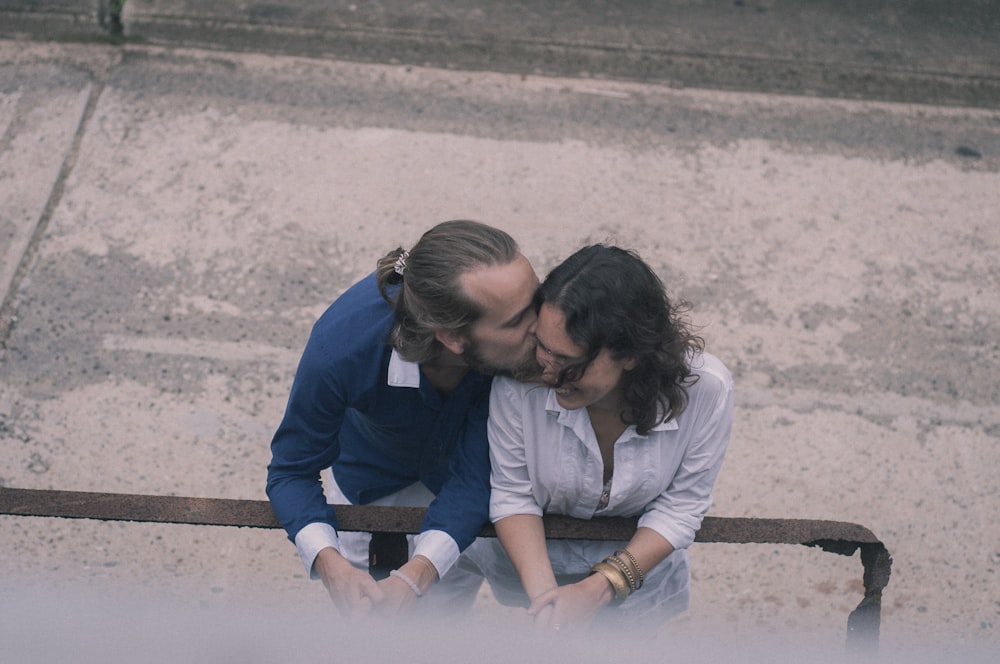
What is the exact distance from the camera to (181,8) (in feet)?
16.4

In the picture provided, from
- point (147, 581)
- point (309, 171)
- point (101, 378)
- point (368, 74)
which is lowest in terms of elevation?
point (147, 581)

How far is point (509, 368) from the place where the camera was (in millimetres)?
2035

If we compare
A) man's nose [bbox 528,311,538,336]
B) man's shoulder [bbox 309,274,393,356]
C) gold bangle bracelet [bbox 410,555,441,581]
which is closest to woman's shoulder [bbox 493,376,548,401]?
man's nose [bbox 528,311,538,336]

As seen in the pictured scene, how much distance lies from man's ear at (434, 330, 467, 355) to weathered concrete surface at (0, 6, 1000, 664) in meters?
1.27

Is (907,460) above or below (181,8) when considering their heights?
below

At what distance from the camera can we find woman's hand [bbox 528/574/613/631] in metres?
1.99

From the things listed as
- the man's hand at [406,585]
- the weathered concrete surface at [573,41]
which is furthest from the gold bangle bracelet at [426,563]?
the weathered concrete surface at [573,41]

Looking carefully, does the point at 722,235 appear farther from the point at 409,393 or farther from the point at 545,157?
the point at 409,393

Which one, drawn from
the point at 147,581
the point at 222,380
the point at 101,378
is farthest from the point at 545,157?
the point at 147,581

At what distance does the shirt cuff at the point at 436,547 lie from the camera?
209 centimetres

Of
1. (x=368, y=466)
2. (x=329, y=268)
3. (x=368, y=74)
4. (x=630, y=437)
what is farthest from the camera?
(x=368, y=74)

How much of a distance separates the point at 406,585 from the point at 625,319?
722mm

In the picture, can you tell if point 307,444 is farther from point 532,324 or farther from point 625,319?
point 625,319

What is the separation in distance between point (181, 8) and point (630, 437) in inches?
155
